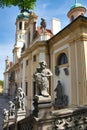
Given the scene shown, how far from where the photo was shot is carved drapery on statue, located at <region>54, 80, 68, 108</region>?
1585 cm

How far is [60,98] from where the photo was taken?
647 inches

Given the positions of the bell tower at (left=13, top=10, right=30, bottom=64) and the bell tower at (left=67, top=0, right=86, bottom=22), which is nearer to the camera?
the bell tower at (left=67, top=0, right=86, bottom=22)

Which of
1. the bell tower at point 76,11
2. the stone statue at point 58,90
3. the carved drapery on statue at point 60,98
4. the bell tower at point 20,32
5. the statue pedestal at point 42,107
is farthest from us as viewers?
the bell tower at point 20,32

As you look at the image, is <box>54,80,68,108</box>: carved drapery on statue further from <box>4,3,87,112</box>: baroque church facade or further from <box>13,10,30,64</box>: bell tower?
<box>13,10,30,64</box>: bell tower

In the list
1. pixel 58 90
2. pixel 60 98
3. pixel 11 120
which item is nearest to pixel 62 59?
pixel 58 90

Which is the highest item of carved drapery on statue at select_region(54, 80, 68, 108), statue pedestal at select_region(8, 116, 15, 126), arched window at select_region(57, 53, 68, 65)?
arched window at select_region(57, 53, 68, 65)

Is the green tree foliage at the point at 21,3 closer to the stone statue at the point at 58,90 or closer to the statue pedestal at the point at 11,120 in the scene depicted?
the statue pedestal at the point at 11,120

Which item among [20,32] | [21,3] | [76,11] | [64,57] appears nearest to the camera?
[21,3]

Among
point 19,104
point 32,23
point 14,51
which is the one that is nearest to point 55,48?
point 32,23

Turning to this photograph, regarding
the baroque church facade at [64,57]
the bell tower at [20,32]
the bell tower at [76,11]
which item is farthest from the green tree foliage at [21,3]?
the bell tower at [20,32]

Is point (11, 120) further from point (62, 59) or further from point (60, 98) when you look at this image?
point (62, 59)

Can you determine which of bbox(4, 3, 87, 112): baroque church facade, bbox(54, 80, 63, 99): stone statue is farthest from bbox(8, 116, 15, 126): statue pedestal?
bbox(54, 80, 63, 99): stone statue

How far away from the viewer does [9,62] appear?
51531mm

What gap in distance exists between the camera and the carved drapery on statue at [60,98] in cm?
1585
